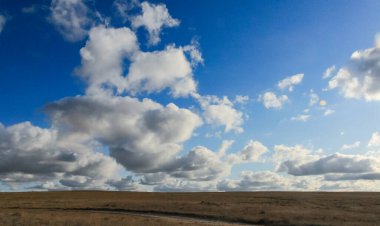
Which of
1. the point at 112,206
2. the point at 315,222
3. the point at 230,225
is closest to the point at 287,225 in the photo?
the point at 315,222

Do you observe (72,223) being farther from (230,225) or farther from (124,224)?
(230,225)

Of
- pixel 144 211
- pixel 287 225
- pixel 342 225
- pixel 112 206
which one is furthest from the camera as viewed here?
pixel 112 206

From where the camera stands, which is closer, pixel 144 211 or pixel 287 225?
pixel 287 225

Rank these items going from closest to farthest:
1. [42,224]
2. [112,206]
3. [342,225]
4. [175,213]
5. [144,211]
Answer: [42,224], [342,225], [175,213], [144,211], [112,206]

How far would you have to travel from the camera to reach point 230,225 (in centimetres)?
4325

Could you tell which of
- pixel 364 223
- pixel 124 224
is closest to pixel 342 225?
pixel 364 223

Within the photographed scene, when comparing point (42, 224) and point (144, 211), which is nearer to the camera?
point (42, 224)

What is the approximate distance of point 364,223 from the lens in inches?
1727

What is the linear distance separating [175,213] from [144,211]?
6656 mm

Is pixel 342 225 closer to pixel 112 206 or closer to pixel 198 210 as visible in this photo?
pixel 198 210

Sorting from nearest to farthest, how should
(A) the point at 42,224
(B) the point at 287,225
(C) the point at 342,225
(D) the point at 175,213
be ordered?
(A) the point at 42,224
(C) the point at 342,225
(B) the point at 287,225
(D) the point at 175,213

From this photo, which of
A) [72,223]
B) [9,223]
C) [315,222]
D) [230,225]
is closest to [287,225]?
[315,222]

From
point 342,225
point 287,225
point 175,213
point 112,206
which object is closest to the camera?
point 342,225

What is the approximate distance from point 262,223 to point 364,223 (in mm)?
10946
